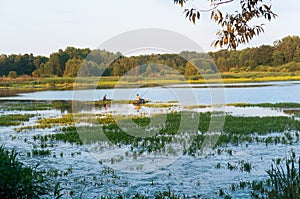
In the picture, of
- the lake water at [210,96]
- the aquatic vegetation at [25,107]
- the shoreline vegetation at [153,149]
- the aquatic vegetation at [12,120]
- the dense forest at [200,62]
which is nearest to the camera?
the shoreline vegetation at [153,149]

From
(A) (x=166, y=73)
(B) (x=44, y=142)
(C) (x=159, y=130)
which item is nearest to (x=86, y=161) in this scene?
(B) (x=44, y=142)

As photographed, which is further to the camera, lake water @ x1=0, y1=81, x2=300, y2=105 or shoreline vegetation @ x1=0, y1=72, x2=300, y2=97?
shoreline vegetation @ x1=0, y1=72, x2=300, y2=97

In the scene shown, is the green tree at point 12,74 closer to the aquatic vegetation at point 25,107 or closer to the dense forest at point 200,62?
the dense forest at point 200,62

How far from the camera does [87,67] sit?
289 ft

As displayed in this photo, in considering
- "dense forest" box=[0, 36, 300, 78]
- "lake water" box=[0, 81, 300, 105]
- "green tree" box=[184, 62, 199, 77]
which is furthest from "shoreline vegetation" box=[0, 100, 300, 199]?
"dense forest" box=[0, 36, 300, 78]

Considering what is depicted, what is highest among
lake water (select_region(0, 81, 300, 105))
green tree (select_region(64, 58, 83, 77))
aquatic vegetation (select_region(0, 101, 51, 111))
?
green tree (select_region(64, 58, 83, 77))

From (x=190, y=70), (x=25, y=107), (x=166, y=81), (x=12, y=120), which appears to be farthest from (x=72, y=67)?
(x=12, y=120)

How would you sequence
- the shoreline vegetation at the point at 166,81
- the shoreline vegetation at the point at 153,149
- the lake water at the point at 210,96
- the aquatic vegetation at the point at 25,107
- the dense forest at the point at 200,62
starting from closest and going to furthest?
the shoreline vegetation at the point at 153,149 → the aquatic vegetation at the point at 25,107 → the lake water at the point at 210,96 → the shoreline vegetation at the point at 166,81 → the dense forest at the point at 200,62

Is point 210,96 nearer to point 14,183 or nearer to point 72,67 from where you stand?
point 14,183

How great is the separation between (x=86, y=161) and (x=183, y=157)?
11.2 ft

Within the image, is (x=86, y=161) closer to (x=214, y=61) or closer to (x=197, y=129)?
(x=197, y=129)

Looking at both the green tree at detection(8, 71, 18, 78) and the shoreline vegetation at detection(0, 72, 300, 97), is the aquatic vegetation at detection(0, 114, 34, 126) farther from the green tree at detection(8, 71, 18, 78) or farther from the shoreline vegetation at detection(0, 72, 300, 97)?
the green tree at detection(8, 71, 18, 78)

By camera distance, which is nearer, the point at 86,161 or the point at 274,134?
the point at 86,161

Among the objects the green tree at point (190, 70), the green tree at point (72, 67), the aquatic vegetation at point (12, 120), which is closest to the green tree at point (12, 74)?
the green tree at point (72, 67)
